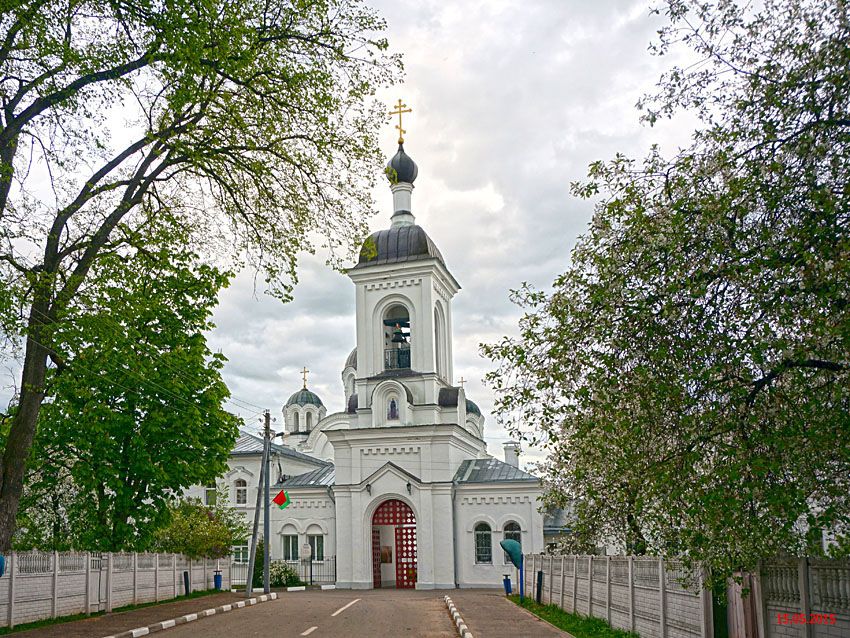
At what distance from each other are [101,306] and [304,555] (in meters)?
25.3

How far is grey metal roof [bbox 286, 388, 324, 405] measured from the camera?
61312 mm

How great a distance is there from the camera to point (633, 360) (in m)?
7.57

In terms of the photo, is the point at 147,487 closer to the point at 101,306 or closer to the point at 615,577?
the point at 101,306

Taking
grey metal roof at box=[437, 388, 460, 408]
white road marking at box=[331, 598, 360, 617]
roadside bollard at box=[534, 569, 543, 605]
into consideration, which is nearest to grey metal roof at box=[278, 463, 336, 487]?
grey metal roof at box=[437, 388, 460, 408]

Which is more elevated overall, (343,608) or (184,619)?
(184,619)

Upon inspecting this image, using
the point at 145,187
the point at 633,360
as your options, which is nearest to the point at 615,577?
the point at 633,360

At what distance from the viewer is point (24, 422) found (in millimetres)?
14500

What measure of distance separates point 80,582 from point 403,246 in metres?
21.6

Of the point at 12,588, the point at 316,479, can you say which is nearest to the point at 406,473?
the point at 316,479

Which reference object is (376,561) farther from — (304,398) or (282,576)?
(304,398)

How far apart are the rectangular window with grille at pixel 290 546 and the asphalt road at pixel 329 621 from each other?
1290cm

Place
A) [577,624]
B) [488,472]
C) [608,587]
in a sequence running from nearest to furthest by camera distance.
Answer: [608,587]
[577,624]
[488,472]

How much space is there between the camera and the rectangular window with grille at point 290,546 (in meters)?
37.8

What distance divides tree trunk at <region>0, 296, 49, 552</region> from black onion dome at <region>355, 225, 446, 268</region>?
2316 cm
